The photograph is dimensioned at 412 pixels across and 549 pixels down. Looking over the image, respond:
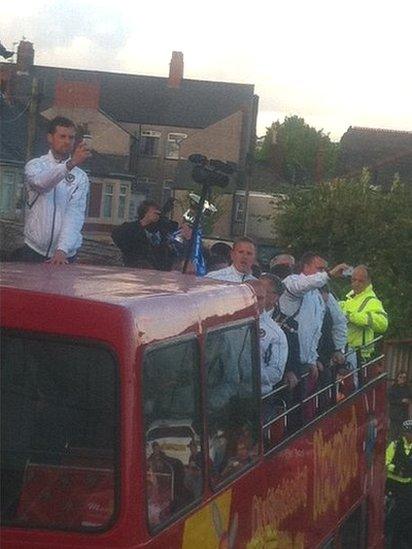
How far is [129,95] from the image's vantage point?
82188mm

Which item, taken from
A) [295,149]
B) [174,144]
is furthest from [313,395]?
[295,149]

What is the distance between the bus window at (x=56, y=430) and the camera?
13.8ft

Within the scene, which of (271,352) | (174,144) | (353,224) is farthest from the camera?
(174,144)

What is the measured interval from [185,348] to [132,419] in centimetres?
64

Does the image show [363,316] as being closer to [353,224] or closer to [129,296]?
[129,296]

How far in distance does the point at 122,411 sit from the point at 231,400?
1.42 m

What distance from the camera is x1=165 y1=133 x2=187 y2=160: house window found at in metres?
79.4

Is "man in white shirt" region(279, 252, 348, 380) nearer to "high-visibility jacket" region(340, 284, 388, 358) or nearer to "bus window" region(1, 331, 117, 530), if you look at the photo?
"high-visibility jacket" region(340, 284, 388, 358)

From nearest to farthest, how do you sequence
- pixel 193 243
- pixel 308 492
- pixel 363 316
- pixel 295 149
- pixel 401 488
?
pixel 308 492
pixel 193 243
pixel 363 316
pixel 401 488
pixel 295 149

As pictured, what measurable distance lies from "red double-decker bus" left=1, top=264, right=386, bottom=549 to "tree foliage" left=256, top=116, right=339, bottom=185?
317ft

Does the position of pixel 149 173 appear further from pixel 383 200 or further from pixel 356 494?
pixel 356 494

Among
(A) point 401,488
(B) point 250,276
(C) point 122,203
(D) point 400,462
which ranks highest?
(B) point 250,276

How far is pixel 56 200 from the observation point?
7250mm

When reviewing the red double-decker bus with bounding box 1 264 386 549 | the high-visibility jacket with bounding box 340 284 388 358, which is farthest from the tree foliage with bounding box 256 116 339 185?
the red double-decker bus with bounding box 1 264 386 549
